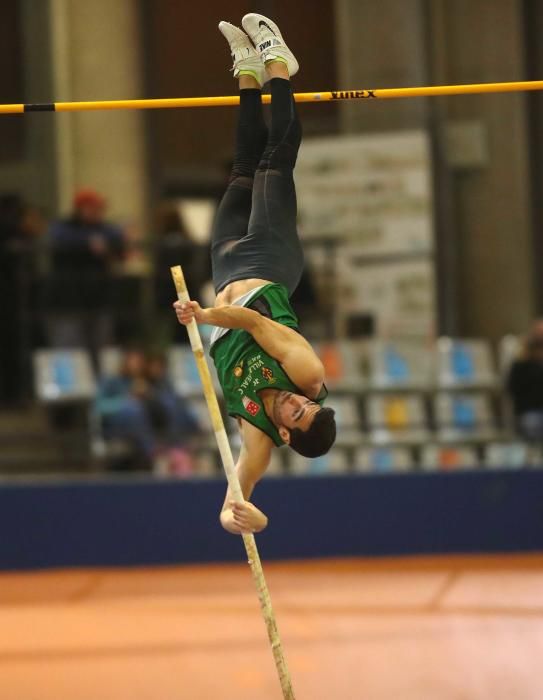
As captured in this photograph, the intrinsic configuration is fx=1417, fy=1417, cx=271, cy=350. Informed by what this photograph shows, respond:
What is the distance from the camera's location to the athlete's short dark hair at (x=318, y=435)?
4535 millimetres

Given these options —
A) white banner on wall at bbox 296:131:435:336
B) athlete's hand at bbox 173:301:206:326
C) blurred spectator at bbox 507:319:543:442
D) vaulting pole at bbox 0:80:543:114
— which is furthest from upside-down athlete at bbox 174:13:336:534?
white banner on wall at bbox 296:131:435:336

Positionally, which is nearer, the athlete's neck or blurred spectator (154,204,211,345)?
the athlete's neck

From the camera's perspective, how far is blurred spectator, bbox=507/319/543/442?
905 centimetres

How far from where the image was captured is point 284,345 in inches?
186

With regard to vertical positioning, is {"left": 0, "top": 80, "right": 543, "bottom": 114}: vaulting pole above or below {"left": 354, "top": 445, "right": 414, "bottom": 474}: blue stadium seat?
above

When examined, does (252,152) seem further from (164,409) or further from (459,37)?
(459,37)

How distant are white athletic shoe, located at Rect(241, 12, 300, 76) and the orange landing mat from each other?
236 cm

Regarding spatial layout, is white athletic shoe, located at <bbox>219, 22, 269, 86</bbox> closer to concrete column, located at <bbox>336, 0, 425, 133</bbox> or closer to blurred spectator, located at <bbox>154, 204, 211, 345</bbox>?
blurred spectator, located at <bbox>154, 204, 211, 345</bbox>

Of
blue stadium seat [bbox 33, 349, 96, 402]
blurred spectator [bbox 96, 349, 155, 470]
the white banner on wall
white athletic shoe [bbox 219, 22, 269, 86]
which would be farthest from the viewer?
the white banner on wall

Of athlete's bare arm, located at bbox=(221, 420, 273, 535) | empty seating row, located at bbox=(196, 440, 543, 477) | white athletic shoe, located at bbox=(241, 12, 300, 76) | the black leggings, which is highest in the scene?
white athletic shoe, located at bbox=(241, 12, 300, 76)

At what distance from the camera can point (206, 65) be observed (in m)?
11.2

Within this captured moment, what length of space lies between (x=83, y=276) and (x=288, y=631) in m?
3.29

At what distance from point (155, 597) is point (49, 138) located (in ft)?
14.1

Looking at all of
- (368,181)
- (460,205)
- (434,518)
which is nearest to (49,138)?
(368,181)
